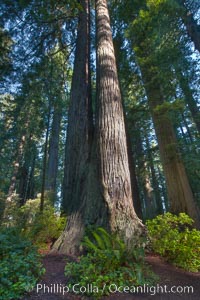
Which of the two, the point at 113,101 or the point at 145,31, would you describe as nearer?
the point at 113,101

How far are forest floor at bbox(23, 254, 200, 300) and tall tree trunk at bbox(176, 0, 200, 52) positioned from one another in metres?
6.94

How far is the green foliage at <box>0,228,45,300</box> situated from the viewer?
1.88m

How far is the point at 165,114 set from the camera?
5480 millimetres

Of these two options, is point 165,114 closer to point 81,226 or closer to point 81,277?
point 81,226

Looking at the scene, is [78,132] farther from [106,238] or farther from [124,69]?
[124,69]

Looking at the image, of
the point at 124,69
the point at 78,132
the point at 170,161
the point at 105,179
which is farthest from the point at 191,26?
the point at 105,179

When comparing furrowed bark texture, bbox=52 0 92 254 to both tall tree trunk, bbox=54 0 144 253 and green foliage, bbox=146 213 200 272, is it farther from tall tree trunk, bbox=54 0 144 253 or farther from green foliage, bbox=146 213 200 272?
green foliage, bbox=146 213 200 272

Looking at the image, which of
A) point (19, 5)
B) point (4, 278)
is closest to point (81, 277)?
point (4, 278)

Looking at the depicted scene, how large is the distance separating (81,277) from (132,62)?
24.0 feet

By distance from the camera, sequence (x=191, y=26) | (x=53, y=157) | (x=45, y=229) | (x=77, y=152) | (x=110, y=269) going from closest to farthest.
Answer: (x=110, y=269) < (x=45, y=229) < (x=77, y=152) < (x=191, y=26) < (x=53, y=157)

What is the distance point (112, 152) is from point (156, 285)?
1.96 m

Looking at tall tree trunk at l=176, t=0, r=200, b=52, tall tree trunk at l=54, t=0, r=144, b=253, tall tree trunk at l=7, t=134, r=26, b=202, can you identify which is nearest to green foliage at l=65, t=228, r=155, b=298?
tall tree trunk at l=54, t=0, r=144, b=253

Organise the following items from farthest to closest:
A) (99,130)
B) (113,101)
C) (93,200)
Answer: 1. (113,101)
2. (99,130)
3. (93,200)

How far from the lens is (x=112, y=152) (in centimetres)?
345
